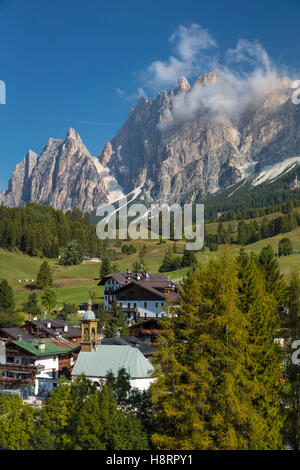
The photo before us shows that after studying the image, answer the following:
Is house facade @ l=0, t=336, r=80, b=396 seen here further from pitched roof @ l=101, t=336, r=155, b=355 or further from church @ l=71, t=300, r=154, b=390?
church @ l=71, t=300, r=154, b=390

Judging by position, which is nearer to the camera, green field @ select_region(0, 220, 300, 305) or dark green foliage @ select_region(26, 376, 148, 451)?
dark green foliage @ select_region(26, 376, 148, 451)

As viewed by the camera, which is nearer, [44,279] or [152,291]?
[152,291]

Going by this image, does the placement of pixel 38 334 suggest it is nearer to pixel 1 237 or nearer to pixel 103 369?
pixel 103 369

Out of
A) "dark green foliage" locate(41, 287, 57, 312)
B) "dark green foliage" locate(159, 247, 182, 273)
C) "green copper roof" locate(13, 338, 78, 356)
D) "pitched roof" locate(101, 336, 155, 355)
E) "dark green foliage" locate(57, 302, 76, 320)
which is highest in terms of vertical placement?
"dark green foliage" locate(159, 247, 182, 273)

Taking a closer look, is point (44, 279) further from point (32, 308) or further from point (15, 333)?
point (15, 333)

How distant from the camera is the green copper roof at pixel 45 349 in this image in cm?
6669

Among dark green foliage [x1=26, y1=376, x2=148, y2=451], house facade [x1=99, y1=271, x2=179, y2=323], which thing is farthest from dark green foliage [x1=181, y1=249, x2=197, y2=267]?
dark green foliage [x1=26, y1=376, x2=148, y2=451]

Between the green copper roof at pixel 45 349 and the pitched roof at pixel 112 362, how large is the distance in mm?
15875

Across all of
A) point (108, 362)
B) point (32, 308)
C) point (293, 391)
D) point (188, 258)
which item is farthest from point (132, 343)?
point (188, 258)

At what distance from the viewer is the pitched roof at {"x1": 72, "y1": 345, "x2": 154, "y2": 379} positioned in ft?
163

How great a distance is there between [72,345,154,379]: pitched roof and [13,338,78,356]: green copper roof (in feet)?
52.1

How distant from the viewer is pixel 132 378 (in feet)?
159

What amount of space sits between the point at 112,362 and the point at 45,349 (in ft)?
66.0

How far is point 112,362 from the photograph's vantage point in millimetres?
51406
